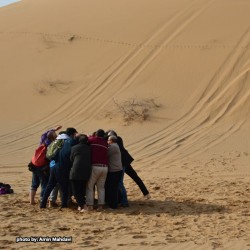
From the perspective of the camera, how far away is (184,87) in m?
18.0

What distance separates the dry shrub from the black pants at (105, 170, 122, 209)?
310 inches

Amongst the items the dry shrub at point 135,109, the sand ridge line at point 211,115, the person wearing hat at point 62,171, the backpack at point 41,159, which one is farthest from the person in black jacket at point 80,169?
the dry shrub at point 135,109

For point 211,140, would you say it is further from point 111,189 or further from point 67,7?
point 67,7

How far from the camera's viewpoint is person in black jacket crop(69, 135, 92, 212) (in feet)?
24.4

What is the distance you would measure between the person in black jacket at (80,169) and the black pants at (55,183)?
0.41 ft

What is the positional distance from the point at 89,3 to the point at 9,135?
1604 centimetres

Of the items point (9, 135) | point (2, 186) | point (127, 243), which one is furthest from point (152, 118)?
point (127, 243)

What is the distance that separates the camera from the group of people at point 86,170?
752 centimetres

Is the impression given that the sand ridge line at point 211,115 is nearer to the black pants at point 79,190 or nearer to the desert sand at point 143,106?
the desert sand at point 143,106

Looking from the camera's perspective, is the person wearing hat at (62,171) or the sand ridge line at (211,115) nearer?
the person wearing hat at (62,171)

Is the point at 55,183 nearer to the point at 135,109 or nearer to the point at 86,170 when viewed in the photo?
the point at 86,170

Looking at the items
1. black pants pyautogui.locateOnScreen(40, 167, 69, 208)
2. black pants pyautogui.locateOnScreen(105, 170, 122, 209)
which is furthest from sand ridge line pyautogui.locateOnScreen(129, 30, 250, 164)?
black pants pyautogui.locateOnScreen(40, 167, 69, 208)

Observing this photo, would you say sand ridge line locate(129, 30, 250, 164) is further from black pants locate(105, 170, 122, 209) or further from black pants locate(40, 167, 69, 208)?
black pants locate(40, 167, 69, 208)

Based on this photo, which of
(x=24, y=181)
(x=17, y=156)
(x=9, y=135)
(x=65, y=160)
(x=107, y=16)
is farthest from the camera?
(x=107, y=16)
